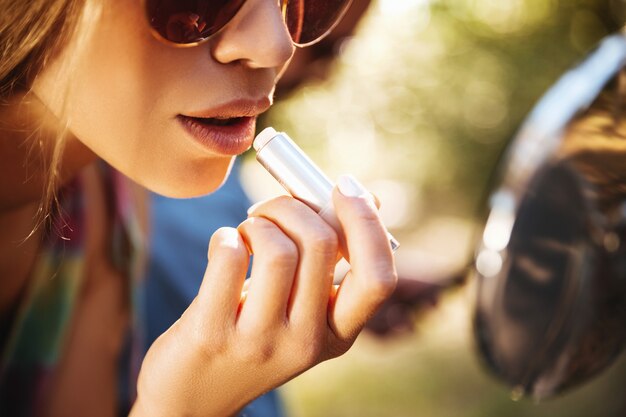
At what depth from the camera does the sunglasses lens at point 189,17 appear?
0.78 meters

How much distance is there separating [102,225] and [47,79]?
618 millimetres

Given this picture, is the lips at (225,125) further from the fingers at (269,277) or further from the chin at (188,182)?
the fingers at (269,277)

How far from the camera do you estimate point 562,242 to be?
1.11 m

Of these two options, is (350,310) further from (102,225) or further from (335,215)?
(102,225)

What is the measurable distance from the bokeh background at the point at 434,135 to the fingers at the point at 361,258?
3.00 meters

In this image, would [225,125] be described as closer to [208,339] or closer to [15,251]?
[208,339]

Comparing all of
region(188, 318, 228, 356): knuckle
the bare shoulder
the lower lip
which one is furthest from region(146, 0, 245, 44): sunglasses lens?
the bare shoulder

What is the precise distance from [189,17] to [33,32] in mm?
173

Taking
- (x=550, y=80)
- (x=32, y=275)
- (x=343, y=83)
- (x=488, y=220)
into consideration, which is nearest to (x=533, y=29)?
(x=550, y=80)

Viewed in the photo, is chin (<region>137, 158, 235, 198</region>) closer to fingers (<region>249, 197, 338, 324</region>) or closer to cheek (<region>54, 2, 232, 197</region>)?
cheek (<region>54, 2, 232, 197</region>)

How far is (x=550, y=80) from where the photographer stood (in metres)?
5.28

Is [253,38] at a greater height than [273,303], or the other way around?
[253,38]

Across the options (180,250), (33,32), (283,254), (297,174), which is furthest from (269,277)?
(180,250)

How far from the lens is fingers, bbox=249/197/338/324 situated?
0.77 metres
